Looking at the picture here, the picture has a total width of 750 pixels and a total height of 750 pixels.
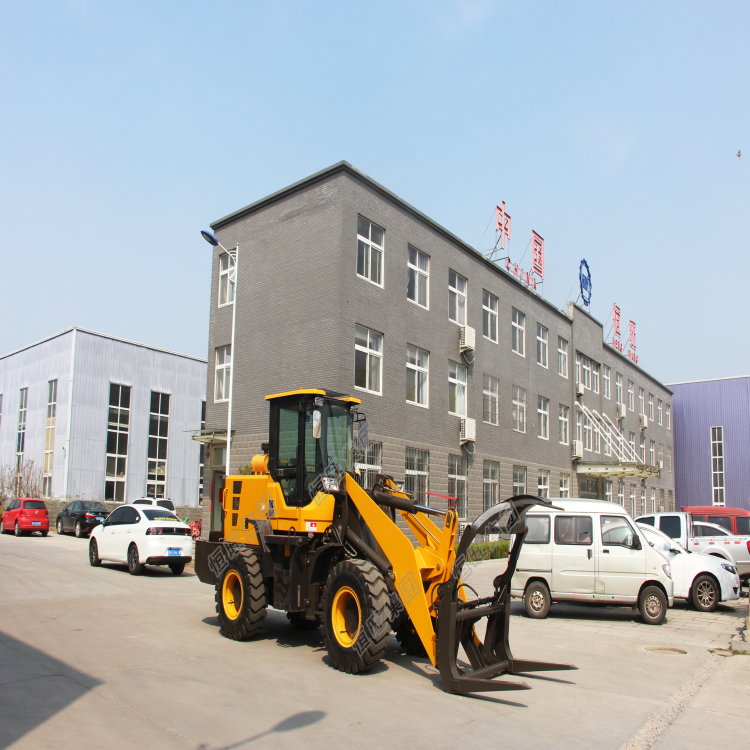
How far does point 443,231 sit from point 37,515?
20.4 metres

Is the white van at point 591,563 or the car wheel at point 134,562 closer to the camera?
the white van at point 591,563

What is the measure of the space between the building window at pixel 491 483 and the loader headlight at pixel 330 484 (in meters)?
18.6

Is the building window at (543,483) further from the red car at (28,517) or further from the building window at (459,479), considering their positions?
the red car at (28,517)

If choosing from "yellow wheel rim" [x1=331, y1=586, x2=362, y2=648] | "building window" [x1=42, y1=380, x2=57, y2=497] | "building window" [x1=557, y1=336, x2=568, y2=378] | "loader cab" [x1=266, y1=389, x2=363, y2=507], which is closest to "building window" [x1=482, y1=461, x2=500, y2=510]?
"building window" [x1=557, y1=336, x2=568, y2=378]

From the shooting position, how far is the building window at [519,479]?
96.3ft

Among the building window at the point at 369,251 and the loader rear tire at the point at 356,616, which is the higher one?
the building window at the point at 369,251

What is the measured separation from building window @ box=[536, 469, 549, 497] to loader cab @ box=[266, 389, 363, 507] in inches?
934

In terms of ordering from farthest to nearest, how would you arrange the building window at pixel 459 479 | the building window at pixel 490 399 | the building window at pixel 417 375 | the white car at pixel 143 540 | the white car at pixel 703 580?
the building window at pixel 490 399 → the building window at pixel 459 479 → the building window at pixel 417 375 → the white car at pixel 143 540 → the white car at pixel 703 580

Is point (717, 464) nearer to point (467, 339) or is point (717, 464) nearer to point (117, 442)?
point (467, 339)

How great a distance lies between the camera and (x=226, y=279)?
24062mm

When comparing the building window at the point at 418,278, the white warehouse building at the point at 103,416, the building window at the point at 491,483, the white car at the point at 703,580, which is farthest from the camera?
the white warehouse building at the point at 103,416

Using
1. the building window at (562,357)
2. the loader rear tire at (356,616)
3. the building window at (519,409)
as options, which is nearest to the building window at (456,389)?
the building window at (519,409)

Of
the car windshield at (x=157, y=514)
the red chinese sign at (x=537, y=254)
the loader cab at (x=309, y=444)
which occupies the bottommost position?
the car windshield at (x=157, y=514)

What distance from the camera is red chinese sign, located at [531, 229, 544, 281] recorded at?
33281 millimetres
